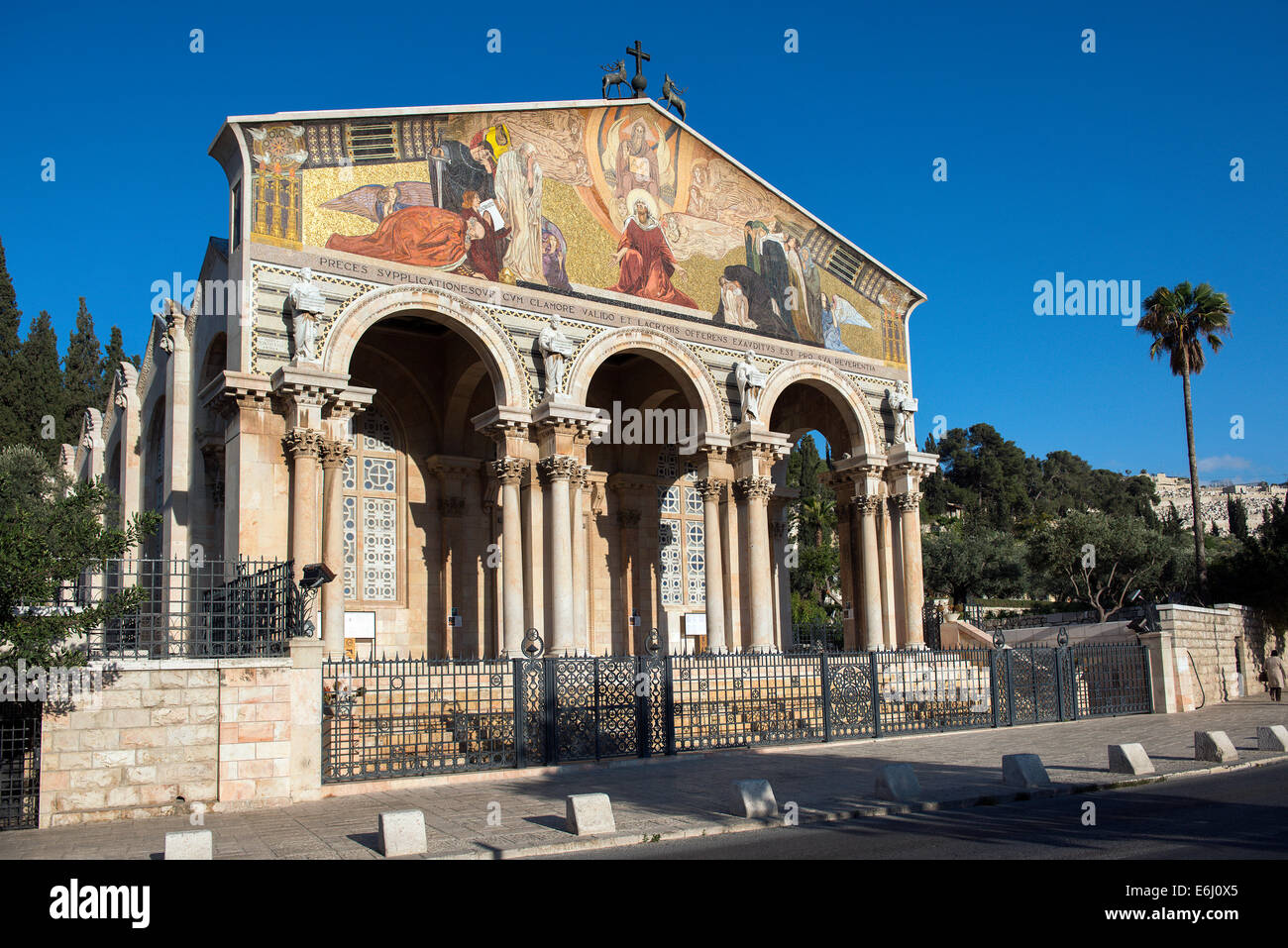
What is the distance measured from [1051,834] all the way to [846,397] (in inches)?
779

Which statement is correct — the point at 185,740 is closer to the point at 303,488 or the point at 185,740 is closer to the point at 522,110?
the point at 303,488

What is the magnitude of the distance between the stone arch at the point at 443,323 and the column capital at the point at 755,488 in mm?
5870

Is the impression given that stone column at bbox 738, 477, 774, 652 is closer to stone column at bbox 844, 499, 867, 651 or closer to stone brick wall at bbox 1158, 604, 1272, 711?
stone column at bbox 844, 499, 867, 651

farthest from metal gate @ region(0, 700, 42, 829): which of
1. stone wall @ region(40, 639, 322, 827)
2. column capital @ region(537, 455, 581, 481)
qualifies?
column capital @ region(537, 455, 581, 481)

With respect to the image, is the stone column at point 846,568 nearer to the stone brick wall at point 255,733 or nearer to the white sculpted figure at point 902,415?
the white sculpted figure at point 902,415

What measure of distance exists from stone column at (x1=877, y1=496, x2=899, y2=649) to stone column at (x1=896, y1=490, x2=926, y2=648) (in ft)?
1.10

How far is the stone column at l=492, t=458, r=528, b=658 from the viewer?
23375mm

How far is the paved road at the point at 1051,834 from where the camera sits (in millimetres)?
9391

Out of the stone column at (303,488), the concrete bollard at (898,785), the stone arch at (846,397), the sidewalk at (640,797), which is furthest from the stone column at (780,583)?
the concrete bollard at (898,785)

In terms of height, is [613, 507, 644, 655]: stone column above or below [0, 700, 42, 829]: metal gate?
above

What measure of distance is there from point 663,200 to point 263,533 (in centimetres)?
1272

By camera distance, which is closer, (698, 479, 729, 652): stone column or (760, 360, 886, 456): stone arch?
(698, 479, 729, 652): stone column

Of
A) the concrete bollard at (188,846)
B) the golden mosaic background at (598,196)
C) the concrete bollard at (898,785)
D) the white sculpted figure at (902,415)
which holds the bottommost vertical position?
the concrete bollard at (898,785)
